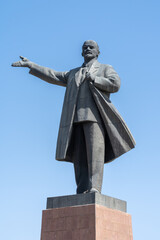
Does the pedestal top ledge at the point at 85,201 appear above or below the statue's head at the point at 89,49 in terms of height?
below

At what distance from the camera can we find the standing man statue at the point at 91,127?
8.97 metres

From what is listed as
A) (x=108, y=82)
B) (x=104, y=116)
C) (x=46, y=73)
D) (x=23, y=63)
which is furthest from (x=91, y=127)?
(x=23, y=63)

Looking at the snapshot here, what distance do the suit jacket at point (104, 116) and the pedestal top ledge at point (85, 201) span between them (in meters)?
0.97

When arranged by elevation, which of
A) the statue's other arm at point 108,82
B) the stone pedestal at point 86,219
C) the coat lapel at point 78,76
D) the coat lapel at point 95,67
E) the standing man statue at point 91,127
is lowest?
the stone pedestal at point 86,219

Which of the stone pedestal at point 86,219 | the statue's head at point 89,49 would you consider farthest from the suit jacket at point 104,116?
the stone pedestal at point 86,219

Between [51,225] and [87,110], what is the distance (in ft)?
8.96

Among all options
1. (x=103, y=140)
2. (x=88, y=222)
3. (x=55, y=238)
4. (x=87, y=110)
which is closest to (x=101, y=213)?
→ (x=88, y=222)

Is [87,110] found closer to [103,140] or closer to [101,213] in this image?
[103,140]

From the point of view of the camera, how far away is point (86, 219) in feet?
26.5

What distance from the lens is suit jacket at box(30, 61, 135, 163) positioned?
909 centimetres

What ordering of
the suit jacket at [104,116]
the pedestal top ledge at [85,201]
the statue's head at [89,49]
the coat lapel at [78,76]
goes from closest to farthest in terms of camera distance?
the pedestal top ledge at [85,201] → the suit jacket at [104,116] → the coat lapel at [78,76] → the statue's head at [89,49]

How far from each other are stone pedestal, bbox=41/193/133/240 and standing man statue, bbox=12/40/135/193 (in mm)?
461

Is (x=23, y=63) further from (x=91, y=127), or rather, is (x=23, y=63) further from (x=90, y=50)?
(x=91, y=127)

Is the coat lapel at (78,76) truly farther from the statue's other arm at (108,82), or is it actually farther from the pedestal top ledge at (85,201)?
the pedestal top ledge at (85,201)
